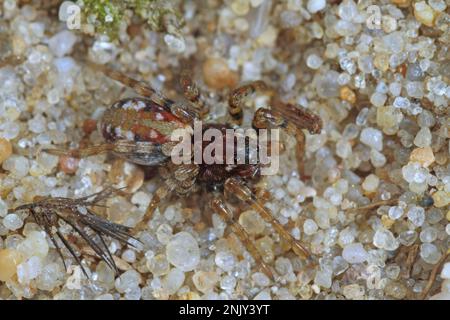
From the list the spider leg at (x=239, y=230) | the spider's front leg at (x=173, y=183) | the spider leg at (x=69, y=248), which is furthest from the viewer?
the spider's front leg at (x=173, y=183)

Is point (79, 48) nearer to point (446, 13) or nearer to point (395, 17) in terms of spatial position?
point (395, 17)

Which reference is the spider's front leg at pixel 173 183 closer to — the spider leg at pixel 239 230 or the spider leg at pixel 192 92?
the spider leg at pixel 239 230

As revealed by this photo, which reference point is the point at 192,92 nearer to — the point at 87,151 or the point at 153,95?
the point at 153,95

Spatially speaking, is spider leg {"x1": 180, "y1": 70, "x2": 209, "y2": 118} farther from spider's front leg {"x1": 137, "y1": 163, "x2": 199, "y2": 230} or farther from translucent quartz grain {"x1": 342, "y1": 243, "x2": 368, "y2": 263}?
translucent quartz grain {"x1": 342, "y1": 243, "x2": 368, "y2": 263}

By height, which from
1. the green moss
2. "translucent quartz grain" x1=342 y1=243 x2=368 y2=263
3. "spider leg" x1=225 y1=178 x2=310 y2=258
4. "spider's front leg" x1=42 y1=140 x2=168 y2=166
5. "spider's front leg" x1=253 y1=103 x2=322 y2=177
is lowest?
"translucent quartz grain" x1=342 y1=243 x2=368 y2=263

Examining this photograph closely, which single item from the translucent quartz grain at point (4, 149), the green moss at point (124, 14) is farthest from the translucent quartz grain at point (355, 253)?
the translucent quartz grain at point (4, 149)

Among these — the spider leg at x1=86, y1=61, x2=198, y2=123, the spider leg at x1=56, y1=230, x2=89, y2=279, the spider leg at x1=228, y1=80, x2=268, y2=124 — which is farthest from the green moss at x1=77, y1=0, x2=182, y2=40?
the spider leg at x1=56, y1=230, x2=89, y2=279

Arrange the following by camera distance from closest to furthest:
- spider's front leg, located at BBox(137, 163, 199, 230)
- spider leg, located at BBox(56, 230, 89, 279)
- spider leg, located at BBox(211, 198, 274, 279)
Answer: spider leg, located at BBox(56, 230, 89, 279)
spider leg, located at BBox(211, 198, 274, 279)
spider's front leg, located at BBox(137, 163, 199, 230)
